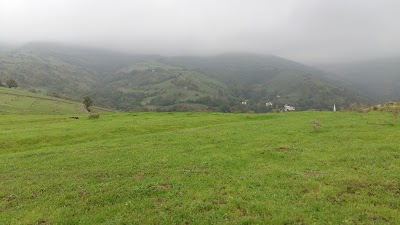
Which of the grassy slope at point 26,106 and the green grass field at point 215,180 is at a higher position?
the green grass field at point 215,180

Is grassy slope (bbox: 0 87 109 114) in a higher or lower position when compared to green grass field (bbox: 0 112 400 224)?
lower

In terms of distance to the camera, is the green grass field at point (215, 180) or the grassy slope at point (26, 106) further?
the grassy slope at point (26, 106)

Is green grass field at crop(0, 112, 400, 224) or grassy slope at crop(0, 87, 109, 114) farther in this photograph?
grassy slope at crop(0, 87, 109, 114)

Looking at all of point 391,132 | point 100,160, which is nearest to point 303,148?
point 391,132

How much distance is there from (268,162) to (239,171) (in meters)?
3.16

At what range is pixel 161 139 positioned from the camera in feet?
123

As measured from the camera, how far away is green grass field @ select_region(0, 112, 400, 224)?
1674 cm

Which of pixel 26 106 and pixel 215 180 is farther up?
pixel 215 180

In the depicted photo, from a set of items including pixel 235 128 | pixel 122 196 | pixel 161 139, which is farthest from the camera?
pixel 235 128

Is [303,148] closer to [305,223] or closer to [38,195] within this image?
[305,223]

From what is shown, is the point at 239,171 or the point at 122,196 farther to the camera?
the point at 239,171

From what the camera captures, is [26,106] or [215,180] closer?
[215,180]

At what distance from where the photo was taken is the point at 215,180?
845 inches

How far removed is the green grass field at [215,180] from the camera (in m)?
16.7
